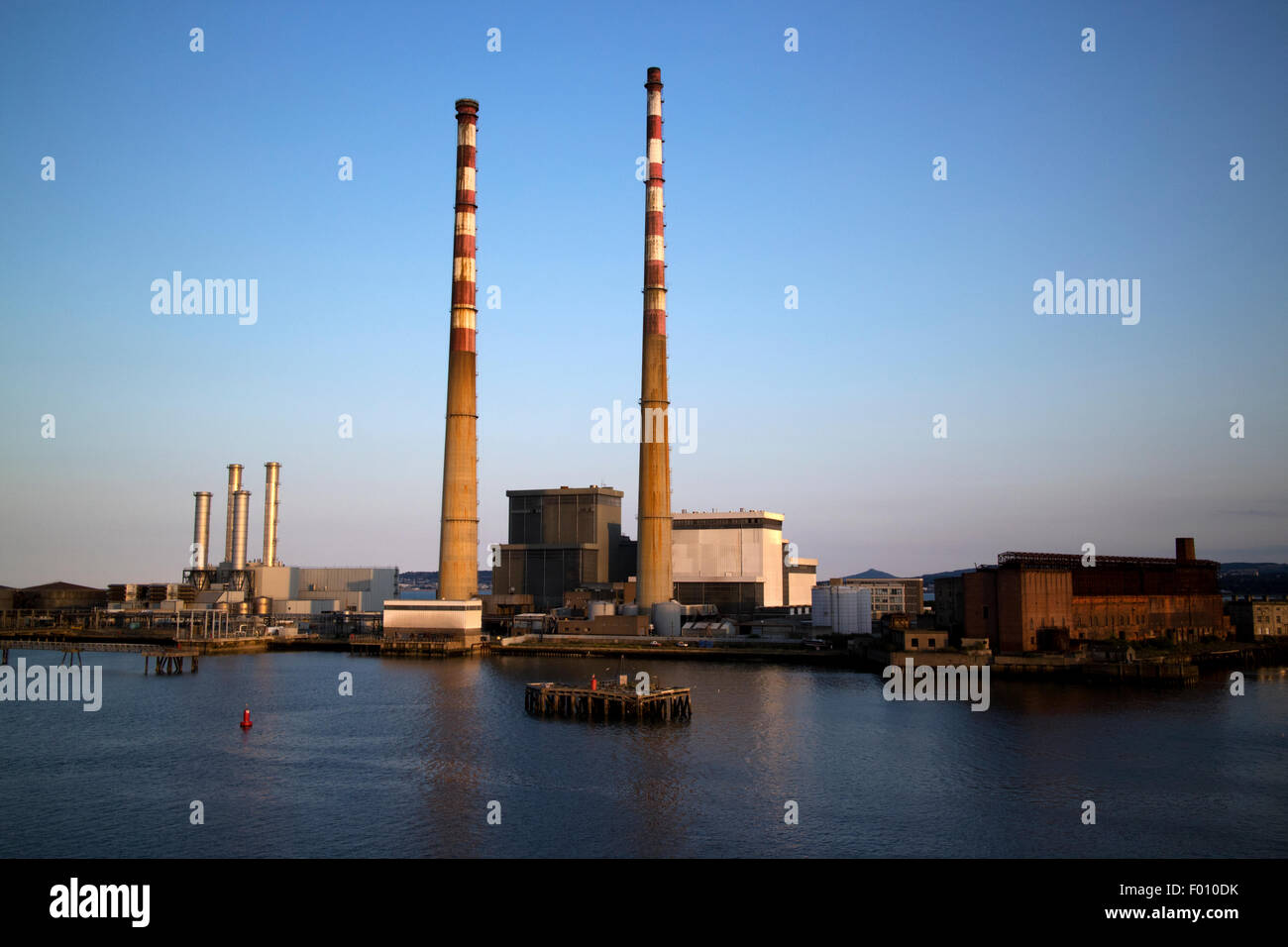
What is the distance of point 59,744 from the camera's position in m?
40.5

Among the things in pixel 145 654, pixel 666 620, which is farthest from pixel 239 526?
pixel 666 620

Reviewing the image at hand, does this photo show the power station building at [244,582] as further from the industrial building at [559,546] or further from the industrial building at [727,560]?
the industrial building at [727,560]

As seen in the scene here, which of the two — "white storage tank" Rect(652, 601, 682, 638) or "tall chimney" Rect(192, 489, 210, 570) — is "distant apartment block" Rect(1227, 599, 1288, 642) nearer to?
"white storage tank" Rect(652, 601, 682, 638)

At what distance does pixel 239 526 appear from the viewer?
109625 millimetres

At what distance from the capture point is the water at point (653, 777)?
27.1 meters

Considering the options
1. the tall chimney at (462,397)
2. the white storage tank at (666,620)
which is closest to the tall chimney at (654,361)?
the white storage tank at (666,620)

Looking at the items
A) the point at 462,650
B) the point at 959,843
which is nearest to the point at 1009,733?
the point at 959,843

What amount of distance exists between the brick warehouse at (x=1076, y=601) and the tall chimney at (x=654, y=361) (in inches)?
928

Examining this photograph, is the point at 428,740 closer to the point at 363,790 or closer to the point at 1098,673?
the point at 363,790

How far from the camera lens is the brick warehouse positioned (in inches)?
2633

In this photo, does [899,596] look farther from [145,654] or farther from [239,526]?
[145,654]

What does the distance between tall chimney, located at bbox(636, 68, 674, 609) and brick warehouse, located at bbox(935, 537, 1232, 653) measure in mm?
23577

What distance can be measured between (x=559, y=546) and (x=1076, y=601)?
51780 millimetres
